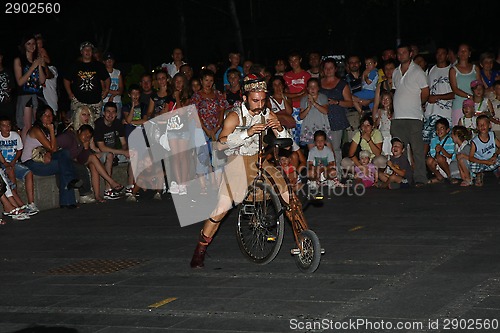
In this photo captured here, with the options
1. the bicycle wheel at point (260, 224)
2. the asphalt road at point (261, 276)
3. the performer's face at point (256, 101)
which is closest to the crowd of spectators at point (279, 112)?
the asphalt road at point (261, 276)

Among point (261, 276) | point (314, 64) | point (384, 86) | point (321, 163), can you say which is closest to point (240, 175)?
point (261, 276)

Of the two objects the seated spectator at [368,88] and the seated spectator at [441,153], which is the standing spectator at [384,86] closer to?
the seated spectator at [368,88]

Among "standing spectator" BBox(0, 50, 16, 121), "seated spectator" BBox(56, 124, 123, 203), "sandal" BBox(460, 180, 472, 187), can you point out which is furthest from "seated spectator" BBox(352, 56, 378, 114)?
"standing spectator" BBox(0, 50, 16, 121)

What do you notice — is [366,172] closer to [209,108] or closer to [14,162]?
[209,108]

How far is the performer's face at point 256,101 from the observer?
8.90 m

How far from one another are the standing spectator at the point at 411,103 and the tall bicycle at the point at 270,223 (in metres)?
6.38

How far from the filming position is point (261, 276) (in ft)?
28.5

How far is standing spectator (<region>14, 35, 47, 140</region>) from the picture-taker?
15539mm

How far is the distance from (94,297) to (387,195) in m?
6.95

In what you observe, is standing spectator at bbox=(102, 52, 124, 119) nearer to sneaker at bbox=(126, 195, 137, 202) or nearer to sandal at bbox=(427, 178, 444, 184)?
sneaker at bbox=(126, 195, 137, 202)

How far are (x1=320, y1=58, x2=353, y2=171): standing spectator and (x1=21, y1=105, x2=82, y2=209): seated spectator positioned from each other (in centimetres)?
447

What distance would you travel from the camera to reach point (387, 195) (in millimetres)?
14133

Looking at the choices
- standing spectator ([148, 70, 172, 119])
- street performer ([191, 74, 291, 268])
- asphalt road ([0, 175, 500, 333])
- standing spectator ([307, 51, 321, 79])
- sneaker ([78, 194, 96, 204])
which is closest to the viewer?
asphalt road ([0, 175, 500, 333])

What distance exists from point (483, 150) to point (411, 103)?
4.60 ft
